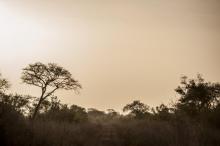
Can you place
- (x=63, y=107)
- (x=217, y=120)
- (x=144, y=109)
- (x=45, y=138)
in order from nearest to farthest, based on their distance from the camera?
(x=45, y=138)
(x=217, y=120)
(x=63, y=107)
(x=144, y=109)

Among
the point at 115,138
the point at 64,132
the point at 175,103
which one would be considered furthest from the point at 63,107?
the point at 64,132

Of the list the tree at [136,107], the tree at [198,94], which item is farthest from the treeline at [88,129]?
the tree at [136,107]

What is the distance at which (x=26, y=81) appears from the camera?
2831 centimetres

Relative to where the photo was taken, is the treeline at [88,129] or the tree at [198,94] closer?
the treeline at [88,129]

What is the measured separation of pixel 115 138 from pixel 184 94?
15.4 metres

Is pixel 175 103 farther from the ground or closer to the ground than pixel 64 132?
farther from the ground

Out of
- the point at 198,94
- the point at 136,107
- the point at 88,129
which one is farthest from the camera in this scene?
the point at 136,107

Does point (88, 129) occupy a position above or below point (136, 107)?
below

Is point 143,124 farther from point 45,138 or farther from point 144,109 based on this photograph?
point 144,109

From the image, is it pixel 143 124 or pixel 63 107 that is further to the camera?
pixel 63 107

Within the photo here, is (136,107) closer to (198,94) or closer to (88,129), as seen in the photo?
(198,94)

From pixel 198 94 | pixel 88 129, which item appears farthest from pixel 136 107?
pixel 88 129

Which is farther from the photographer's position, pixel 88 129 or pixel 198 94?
pixel 198 94

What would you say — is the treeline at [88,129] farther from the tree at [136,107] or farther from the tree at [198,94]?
the tree at [136,107]
